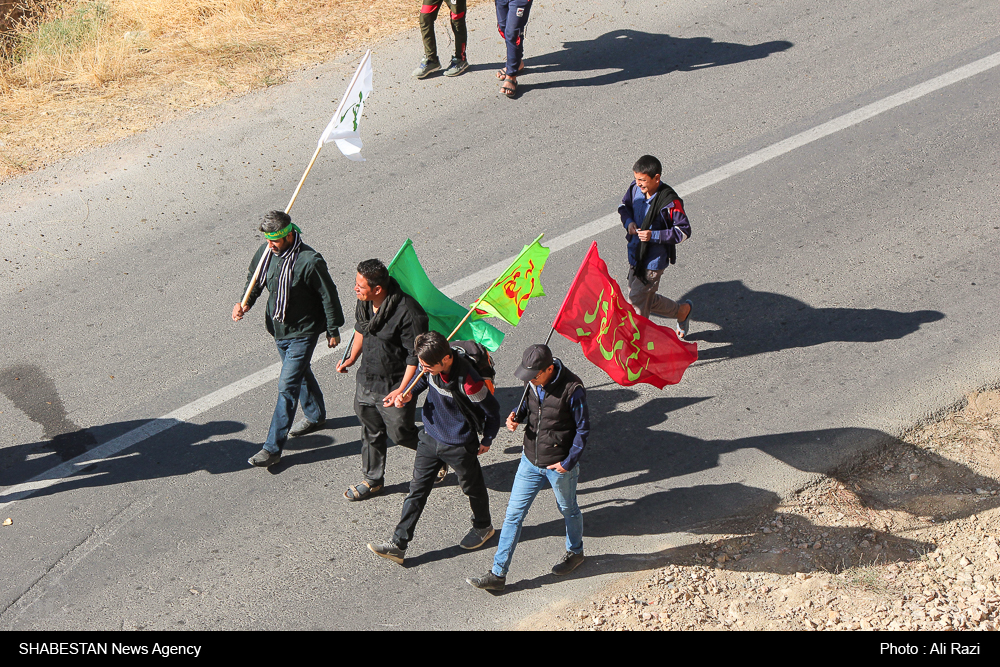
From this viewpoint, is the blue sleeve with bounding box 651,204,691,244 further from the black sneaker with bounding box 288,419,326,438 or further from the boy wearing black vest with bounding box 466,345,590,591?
the black sneaker with bounding box 288,419,326,438

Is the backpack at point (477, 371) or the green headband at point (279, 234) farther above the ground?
the green headband at point (279, 234)

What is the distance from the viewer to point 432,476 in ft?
18.4

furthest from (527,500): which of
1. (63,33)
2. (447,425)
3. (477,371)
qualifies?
(63,33)

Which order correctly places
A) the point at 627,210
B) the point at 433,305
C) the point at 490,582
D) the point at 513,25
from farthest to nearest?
the point at 513,25 < the point at 627,210 < the point at 433,305 < the point at 490,582

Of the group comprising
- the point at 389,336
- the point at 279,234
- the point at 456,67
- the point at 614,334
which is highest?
the point at 456,67

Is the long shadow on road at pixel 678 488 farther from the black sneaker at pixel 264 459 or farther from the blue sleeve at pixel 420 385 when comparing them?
the black sneaker at pixel 264 459

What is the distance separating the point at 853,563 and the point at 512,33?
6.98 m

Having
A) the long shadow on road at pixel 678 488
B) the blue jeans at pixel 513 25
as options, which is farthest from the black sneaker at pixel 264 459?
the blue jeans at pixel 513 25

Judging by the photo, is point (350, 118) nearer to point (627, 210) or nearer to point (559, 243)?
point (627, 210)

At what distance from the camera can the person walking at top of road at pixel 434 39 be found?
10.4 m

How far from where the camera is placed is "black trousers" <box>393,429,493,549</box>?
5469 millimetres

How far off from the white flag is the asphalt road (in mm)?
1631

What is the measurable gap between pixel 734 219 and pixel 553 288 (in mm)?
2092

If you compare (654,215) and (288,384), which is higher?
(654,215)
